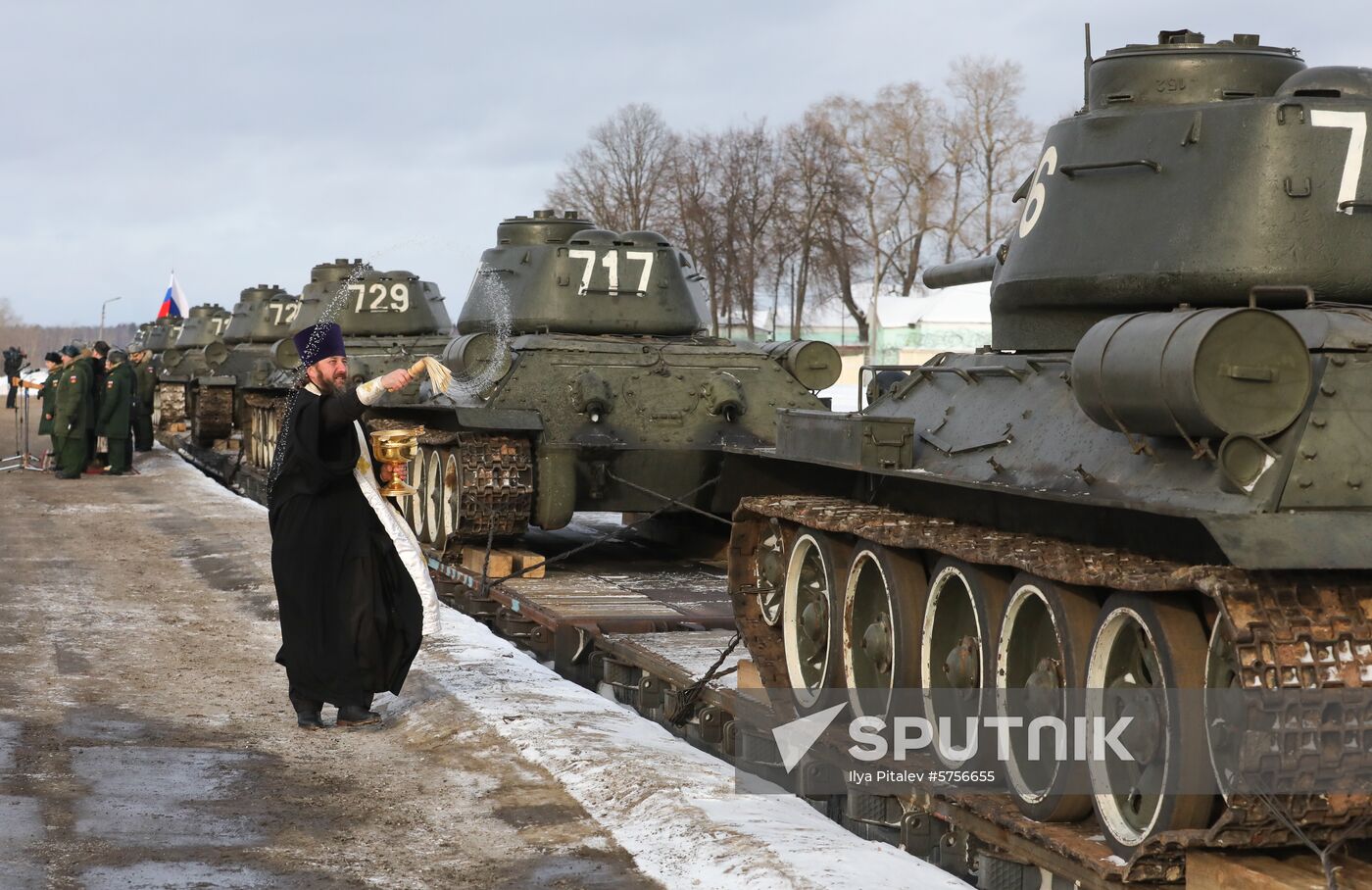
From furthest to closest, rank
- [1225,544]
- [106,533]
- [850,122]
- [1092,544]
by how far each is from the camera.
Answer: [850,122], [106,533], [1092,544], [1225,544]

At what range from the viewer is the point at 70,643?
35.3 feet

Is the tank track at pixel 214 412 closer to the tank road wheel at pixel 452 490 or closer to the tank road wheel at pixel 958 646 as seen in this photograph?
the tank road wheel at pixel 452 490

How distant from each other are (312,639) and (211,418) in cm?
2213

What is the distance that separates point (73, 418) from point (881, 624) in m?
19.2

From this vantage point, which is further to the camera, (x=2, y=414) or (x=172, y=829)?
(x=2, y=414)

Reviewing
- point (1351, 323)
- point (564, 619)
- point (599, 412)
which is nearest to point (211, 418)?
point (599, 412)

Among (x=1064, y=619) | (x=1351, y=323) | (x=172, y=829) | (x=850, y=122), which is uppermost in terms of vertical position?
(x=850, y=122)

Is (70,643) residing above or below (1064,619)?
below

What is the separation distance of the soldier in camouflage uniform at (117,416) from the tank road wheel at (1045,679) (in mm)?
20379

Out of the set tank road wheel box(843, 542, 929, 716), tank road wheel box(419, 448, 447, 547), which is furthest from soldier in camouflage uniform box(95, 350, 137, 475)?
tank road wheel box(843, 542, 929, 716)

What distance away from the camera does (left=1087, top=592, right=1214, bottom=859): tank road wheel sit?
5332 mm

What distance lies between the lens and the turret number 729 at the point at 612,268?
15195 mm

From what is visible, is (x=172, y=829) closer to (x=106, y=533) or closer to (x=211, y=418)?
(x=106, y=533)

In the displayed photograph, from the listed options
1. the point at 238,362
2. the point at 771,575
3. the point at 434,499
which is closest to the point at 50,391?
the point at 238,362
